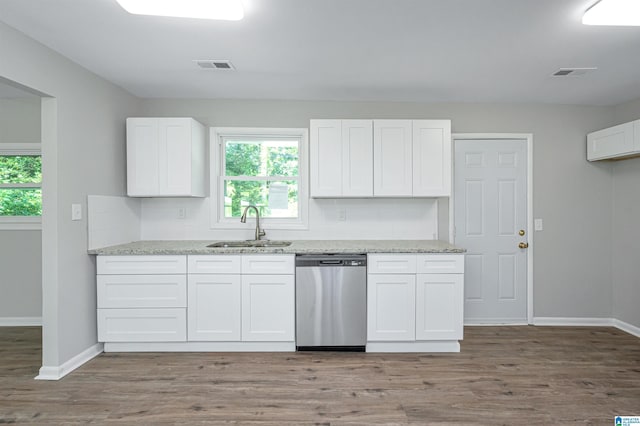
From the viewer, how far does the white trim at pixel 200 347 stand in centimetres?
308

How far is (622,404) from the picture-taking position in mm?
2260

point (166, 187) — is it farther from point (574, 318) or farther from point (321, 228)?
point (574, 318)

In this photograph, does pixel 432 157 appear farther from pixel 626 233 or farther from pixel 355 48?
pixel 626 233

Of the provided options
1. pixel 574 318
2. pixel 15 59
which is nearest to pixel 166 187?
pixel 15 59

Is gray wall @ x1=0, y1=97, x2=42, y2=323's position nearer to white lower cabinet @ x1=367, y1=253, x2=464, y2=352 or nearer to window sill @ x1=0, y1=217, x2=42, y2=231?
window sill @ x1=0, y1=217, x2=42, y2=231

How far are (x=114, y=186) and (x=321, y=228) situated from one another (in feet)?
6.80

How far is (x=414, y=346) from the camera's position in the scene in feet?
10.2

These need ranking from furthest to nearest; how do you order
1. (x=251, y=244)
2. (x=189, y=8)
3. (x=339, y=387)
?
1. (x=251, y=244)
2. (x=339, y=387)
3. (x=189, y=8)

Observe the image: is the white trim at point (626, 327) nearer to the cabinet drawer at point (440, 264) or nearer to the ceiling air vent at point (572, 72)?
the cabinet drawer at point (440, 264)

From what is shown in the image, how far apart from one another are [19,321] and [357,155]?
13.3 ft

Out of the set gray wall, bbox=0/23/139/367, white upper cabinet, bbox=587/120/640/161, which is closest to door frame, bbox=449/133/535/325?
white upper cabinet, bbox=587/120/640/161

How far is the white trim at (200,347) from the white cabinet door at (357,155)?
161 centimetres

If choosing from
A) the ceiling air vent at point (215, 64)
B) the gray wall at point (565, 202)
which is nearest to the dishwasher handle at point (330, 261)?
the ceiling air vent at point (215, 64)

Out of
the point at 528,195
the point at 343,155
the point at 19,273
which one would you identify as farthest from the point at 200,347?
the point at 528,195
